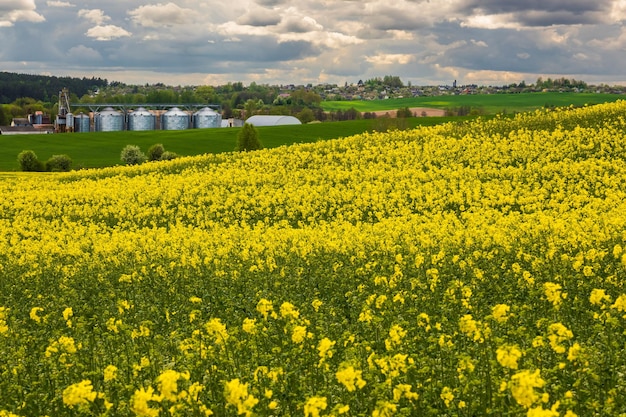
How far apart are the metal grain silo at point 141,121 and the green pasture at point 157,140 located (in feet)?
119

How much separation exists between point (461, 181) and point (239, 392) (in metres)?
25.9

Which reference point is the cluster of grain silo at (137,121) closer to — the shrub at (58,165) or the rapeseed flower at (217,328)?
the shrub at (58,165)

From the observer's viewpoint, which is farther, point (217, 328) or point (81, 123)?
point (81, 123)

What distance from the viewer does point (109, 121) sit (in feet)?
483

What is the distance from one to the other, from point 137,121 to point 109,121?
6.33 meters

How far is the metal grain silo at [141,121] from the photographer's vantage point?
482ft

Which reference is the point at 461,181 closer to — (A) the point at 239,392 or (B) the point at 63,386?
(B) the point at 63,386

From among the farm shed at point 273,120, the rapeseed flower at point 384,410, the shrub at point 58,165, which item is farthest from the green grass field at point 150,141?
the rapeseed flower at point 384,410

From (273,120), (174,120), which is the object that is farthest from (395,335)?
(174,120)

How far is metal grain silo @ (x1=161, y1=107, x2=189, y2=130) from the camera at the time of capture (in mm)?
147250

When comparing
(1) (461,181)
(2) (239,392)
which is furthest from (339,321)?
(1) (461,181)

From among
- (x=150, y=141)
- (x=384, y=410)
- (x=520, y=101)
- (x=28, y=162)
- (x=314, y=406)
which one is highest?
(x=520, y=101)

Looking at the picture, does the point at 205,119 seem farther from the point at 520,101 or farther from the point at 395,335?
the point at 395,335

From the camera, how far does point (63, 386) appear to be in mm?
9000
